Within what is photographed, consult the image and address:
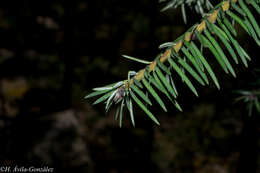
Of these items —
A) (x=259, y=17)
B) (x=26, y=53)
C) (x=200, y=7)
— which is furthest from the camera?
(x=26, y=53)

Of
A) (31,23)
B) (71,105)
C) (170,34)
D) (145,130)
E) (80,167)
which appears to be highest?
(31,23)

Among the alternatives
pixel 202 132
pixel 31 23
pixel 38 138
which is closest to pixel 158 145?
pixel 202 132

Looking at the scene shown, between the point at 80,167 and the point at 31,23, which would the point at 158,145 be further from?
the point at 31,23

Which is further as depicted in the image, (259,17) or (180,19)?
(180,19)

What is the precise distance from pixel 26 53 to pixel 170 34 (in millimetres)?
2282

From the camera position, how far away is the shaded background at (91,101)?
92.7 inches

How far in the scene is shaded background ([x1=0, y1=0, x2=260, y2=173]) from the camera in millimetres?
2355

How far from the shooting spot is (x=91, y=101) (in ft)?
11.2

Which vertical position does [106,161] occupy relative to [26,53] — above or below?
below

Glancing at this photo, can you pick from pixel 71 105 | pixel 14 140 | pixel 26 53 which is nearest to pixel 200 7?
pixel 14 140

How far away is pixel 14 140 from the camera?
86.2 inches

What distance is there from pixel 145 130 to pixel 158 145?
257 millimetres

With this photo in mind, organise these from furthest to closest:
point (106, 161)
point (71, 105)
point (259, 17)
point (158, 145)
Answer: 1. point (71, 105)
2. point (158, 145)
3. point (106, 161)
4. point (259, 17)

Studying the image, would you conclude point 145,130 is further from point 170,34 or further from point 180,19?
point 180,19
